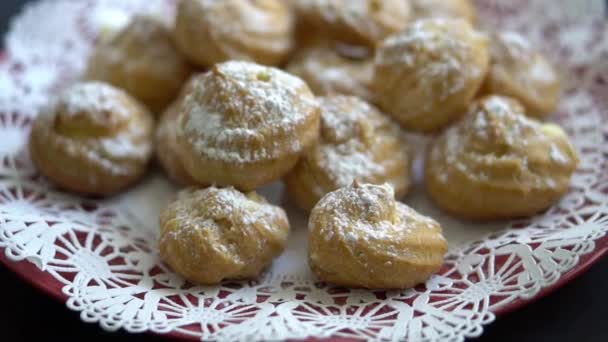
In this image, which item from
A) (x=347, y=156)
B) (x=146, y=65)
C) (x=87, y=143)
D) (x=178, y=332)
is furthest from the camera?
(x=146, y=65)

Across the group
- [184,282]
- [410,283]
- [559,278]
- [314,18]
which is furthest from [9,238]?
[559,278]

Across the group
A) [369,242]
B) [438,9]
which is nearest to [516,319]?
[369,242]

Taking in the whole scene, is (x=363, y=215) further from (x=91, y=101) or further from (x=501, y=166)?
(x=91, y=101)

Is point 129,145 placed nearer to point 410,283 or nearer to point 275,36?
point 275,36

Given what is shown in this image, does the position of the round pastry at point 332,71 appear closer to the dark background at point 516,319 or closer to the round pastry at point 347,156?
the round pastry at point 347,156

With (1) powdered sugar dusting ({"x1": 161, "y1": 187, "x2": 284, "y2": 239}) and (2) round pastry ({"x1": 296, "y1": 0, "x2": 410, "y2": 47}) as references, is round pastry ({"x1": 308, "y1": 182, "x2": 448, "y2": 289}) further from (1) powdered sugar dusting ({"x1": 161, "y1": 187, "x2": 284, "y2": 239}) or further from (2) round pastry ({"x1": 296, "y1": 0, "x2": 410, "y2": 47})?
(2) round pastry ({"x1": 296, "y1": 0, "x2": 410, "y2": 47})

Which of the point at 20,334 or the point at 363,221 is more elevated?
the point at 363,221

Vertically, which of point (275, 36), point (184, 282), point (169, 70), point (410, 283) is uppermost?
point (275, 36)
